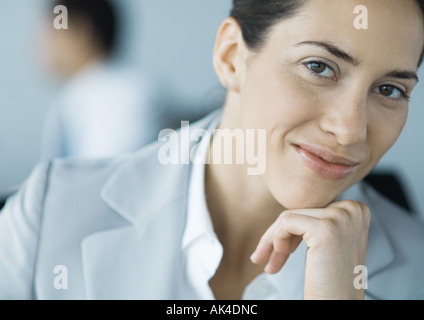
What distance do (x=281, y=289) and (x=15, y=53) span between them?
28.5 inches

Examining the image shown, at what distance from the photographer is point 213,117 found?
0.99m

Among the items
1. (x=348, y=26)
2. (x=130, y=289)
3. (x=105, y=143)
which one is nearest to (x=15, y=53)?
(x=105, y=143)

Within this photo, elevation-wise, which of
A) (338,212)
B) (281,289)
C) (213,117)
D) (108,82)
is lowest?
(281,289)

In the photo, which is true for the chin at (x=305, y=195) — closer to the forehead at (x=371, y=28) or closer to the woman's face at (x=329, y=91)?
the woman's face at (x=329, y=91)

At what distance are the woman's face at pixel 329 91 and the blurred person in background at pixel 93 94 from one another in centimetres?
48

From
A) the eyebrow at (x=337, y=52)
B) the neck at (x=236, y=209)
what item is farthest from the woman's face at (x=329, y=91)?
the neck at (x=236, y=209)

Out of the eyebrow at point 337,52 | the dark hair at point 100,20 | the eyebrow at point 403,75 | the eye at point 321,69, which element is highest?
the dark hair at point 100,20

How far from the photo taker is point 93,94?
1.33m

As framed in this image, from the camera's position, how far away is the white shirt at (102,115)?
1125 millimetres

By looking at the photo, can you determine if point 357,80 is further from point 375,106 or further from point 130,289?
point 130,289

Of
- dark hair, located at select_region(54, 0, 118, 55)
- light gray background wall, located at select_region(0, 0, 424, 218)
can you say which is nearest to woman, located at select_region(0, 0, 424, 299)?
light gray background wall, located at select_region(0, 0, 424, 218)

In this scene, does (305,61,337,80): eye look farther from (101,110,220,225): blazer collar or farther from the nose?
(101,110,220,225): blazer collar

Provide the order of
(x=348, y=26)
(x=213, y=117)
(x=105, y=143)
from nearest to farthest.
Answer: (x=348, y=26)
(x=213, y=117)
(x=105, y=143)

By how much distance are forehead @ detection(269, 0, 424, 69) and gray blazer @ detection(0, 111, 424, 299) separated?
33cm
